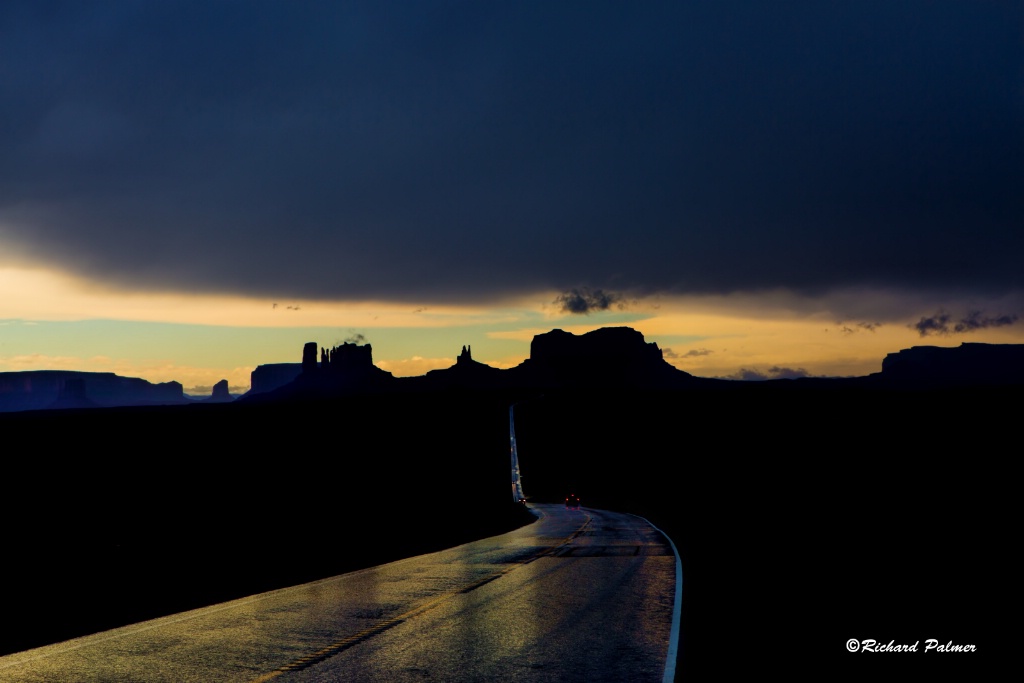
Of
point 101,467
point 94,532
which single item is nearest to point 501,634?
point 94,532

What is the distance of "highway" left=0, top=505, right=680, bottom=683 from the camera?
937cm

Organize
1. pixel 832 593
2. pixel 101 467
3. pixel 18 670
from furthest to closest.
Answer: pixel 101 467
pixel 832 593
pixel 18 670

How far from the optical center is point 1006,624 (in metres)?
11.6

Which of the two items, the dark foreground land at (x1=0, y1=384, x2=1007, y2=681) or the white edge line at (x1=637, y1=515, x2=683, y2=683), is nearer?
the white edge line at (x1=637, y1=515, x2=683, y2=683)

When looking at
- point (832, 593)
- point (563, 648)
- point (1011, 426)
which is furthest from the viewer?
point (1011, 426)

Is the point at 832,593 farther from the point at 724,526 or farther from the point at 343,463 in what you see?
the point at 343,463

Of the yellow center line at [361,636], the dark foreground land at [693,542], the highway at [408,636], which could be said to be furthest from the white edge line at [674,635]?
the yellow center line at [361,636]

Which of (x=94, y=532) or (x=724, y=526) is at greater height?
(x=94, y=532)

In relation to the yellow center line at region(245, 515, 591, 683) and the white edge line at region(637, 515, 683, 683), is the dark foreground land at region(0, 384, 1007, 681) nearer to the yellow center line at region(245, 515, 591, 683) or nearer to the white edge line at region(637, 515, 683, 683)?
the white edge line at region(637, 515, 683, 683)

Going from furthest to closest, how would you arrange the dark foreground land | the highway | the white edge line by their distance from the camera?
the dark foreground land < the highway < the white edge line

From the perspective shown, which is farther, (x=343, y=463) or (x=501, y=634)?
(x=343, y=463)

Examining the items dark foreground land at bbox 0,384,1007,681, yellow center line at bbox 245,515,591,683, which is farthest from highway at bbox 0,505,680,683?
dark foreground land at bbox 0,384,1007,681

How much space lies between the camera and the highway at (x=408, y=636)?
30.7 feet

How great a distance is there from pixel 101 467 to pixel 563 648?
256 ft
